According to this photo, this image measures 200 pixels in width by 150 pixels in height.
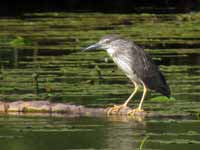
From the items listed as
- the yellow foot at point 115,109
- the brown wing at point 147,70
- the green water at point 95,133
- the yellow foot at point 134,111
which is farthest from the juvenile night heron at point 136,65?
the green water at point 95,133

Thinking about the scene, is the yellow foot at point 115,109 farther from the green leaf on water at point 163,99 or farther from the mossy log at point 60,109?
the green leaf on water at point 163,99

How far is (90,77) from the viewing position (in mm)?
13273

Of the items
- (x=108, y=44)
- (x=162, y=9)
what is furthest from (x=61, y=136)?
(x=162, y=9)

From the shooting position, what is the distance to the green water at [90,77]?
9570 millimetres

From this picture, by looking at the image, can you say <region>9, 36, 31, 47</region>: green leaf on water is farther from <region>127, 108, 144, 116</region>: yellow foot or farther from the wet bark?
<region>127, 108, 144, 116</region>: yellow foot

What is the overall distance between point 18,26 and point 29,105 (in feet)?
30.4

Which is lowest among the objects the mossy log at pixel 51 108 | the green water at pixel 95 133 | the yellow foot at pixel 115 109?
the green water at pixel 95 133

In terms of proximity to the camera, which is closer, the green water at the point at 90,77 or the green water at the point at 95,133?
the green water at the point at 95,133

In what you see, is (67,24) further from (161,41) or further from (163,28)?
(161,41)

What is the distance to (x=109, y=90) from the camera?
483 inches

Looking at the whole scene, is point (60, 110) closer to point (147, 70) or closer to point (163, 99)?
point (147, 70)

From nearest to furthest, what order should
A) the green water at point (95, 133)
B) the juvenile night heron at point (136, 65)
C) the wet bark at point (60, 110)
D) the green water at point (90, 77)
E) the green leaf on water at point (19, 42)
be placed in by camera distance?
the green water at point (95, 133)
the green water at point (90, 77)
the wet bark at point (60, 110)
the juvenile night heron at point (136, 65)
the green leaf on water at point (19, 42)

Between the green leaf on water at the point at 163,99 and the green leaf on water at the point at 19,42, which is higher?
the green leaf on water at the point at 19,42

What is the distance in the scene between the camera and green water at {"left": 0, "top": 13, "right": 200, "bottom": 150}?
9570 mm
